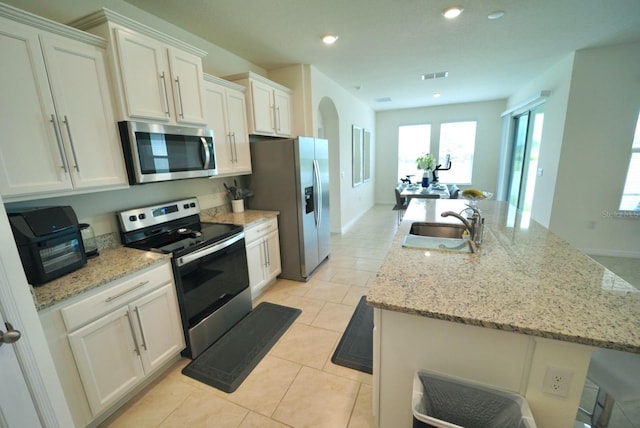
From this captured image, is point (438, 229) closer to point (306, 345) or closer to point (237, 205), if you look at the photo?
point (306, 345)

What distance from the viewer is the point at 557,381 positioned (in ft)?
3.01

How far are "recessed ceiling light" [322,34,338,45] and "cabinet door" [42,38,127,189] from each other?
6.61ft

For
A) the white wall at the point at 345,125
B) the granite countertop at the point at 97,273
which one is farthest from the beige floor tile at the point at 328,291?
the white wall at the point at 345,125

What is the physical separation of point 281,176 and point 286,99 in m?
1.22

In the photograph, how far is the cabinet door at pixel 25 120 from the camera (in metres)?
1.26

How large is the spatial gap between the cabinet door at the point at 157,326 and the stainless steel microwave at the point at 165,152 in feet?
2.68

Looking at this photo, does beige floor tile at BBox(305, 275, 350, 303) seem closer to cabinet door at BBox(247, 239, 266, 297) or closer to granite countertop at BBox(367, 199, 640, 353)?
cabinet door at BBox(247, 239, 266, 297)

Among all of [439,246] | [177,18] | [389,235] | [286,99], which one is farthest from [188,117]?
[389,235]

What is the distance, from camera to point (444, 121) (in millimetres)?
6914

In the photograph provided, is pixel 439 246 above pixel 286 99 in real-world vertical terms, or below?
below

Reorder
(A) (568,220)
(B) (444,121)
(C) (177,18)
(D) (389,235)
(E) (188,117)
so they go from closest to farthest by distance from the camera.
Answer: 1. (E) (188,117)
2. (C) (177,18)
3. (A) (568,220)
4. (D) (389,235)
5. (B) (444,121)

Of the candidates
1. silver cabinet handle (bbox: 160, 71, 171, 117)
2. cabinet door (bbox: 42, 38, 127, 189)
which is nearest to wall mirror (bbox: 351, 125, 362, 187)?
silver cabinet handle (bbox: 160, 71, 171, 117)

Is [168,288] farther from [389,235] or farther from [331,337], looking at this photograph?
[389,235]

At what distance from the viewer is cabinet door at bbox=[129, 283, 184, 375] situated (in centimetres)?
162
